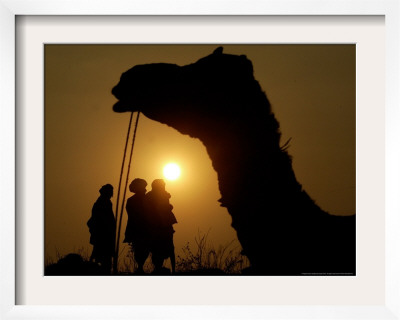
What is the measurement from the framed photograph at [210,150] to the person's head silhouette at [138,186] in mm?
20

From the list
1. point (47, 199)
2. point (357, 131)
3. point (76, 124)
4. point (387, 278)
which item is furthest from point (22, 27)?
point (387, 278)

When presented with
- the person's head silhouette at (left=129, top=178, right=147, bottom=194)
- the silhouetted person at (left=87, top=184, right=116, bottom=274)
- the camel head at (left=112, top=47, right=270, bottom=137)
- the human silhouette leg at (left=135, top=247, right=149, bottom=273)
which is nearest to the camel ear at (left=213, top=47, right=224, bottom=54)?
the camel head at (left=112, top=47, right=270, bottom=137)

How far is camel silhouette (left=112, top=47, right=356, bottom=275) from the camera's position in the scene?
1.79m

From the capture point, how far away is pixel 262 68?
1.79 meters

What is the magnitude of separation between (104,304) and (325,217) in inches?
33.0

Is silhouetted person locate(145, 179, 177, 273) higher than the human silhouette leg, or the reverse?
silhouetted person locate(145, 179, 177, 273)

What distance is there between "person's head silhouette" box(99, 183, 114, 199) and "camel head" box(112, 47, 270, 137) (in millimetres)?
273

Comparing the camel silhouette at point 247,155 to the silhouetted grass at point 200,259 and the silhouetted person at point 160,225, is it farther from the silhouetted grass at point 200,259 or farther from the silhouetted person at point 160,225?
the silhouetted person at point 160,225

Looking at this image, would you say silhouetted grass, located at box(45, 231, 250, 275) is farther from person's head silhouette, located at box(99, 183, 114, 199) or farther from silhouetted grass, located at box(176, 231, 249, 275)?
person's head silhouette, located at box(99, 183, 114, 199)

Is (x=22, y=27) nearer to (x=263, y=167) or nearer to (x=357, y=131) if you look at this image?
(x=263, y=167)

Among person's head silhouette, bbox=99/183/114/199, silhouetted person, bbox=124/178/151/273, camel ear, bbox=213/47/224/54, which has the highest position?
camel ear, bbox=213/47/224/54

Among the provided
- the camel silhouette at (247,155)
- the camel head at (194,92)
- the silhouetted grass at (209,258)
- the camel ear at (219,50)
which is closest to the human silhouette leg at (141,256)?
the silhouetted grass at (209,258)

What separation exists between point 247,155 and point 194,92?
0.30 meters

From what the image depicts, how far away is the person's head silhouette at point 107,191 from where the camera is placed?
5.90ft
